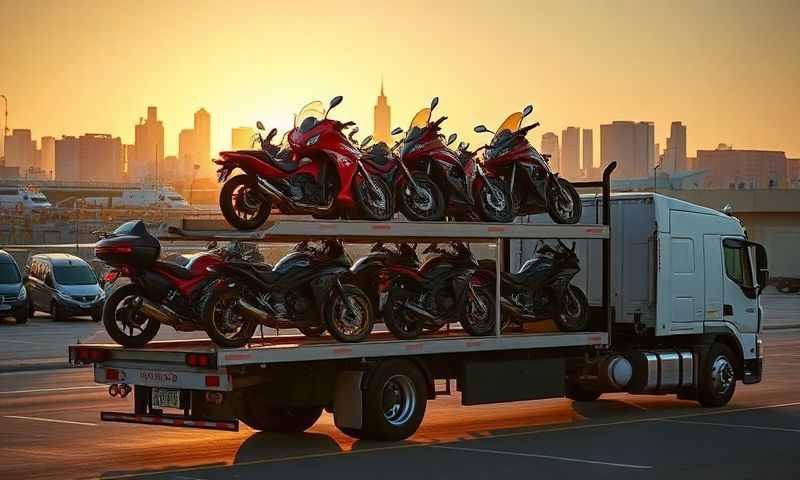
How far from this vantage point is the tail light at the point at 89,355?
15273 mm

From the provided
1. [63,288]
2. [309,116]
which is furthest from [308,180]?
[63,288]

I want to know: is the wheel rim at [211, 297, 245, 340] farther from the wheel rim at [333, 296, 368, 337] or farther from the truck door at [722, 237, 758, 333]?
the truck door at [722, 237, 758, 333]

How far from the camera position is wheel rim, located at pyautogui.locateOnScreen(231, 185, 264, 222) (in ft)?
51.0

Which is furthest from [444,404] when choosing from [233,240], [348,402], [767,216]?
[767,216]

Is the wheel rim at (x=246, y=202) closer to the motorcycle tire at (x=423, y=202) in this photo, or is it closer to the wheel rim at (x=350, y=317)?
the wheel rim at (x=350, y=317)

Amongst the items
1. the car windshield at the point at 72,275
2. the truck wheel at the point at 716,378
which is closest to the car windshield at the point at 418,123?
the truck wheel at the point at 716,378

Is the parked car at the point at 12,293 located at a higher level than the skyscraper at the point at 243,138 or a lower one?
lower

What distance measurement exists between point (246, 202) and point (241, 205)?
7 centimetres

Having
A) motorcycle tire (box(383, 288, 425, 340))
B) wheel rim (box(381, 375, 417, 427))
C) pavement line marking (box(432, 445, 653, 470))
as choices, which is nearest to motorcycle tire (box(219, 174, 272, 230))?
motorcycle tire (box(383, 288, 425, 340))

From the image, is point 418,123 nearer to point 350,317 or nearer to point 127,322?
point 350,317

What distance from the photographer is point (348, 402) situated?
1577 centimetres

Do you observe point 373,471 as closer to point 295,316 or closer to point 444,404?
point 295,316

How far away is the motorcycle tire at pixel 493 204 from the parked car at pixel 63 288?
85.7ft

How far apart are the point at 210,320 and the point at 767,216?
3134 inches
